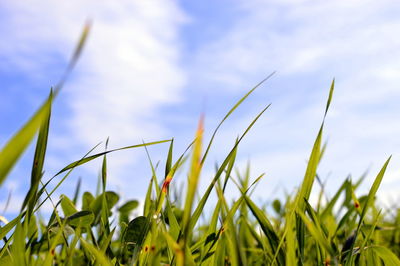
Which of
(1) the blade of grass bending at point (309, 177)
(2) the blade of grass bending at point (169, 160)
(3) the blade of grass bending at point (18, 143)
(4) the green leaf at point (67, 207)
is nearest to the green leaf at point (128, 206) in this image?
(4) the green leaf at point (67, 207)

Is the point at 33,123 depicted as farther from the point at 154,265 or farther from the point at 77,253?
the point at 77,253

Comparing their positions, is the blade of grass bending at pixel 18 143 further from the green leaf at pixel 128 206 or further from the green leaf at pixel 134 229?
the green leaf at pixel 128 206

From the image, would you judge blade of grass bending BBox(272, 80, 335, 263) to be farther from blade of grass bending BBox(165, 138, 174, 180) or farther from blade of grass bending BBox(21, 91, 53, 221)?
blade of grass bending BBox(21, 91, 53, 221)

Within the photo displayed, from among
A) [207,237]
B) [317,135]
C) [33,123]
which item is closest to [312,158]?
[317,135]

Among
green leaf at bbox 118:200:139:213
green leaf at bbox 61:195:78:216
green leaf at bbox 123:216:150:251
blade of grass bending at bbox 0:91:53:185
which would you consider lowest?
green leaf at bbox 123:216:150:251

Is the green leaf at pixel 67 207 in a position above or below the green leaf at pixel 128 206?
below

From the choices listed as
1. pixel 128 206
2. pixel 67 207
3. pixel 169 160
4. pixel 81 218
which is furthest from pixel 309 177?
pixel 128 206

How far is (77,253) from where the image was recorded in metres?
1.75

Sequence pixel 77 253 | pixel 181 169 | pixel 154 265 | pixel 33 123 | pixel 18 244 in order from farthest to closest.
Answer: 1. pixel 77 253
2. pixel 181 169
3. pixel 18 244
4. pixel 154 265
5. pixel 33 123

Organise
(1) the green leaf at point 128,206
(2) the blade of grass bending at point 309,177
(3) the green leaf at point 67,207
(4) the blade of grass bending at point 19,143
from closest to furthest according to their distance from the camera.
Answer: (4) the blade of grass bending at point 19,143
(2) the blade of grass bending at point 309,177
(3) the green leaf at point 67,207
(1) the green leaf at point 128,206

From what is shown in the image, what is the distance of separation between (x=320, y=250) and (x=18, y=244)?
2.18 ft

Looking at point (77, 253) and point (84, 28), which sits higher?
point (84, 28)

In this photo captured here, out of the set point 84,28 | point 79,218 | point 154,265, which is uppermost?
point 84,28

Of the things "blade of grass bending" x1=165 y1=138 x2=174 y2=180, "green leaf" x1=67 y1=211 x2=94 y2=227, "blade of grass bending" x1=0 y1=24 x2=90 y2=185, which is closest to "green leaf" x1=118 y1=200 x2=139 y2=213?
"green leaf" x1=67 y1=211 x2=94 y2=227
